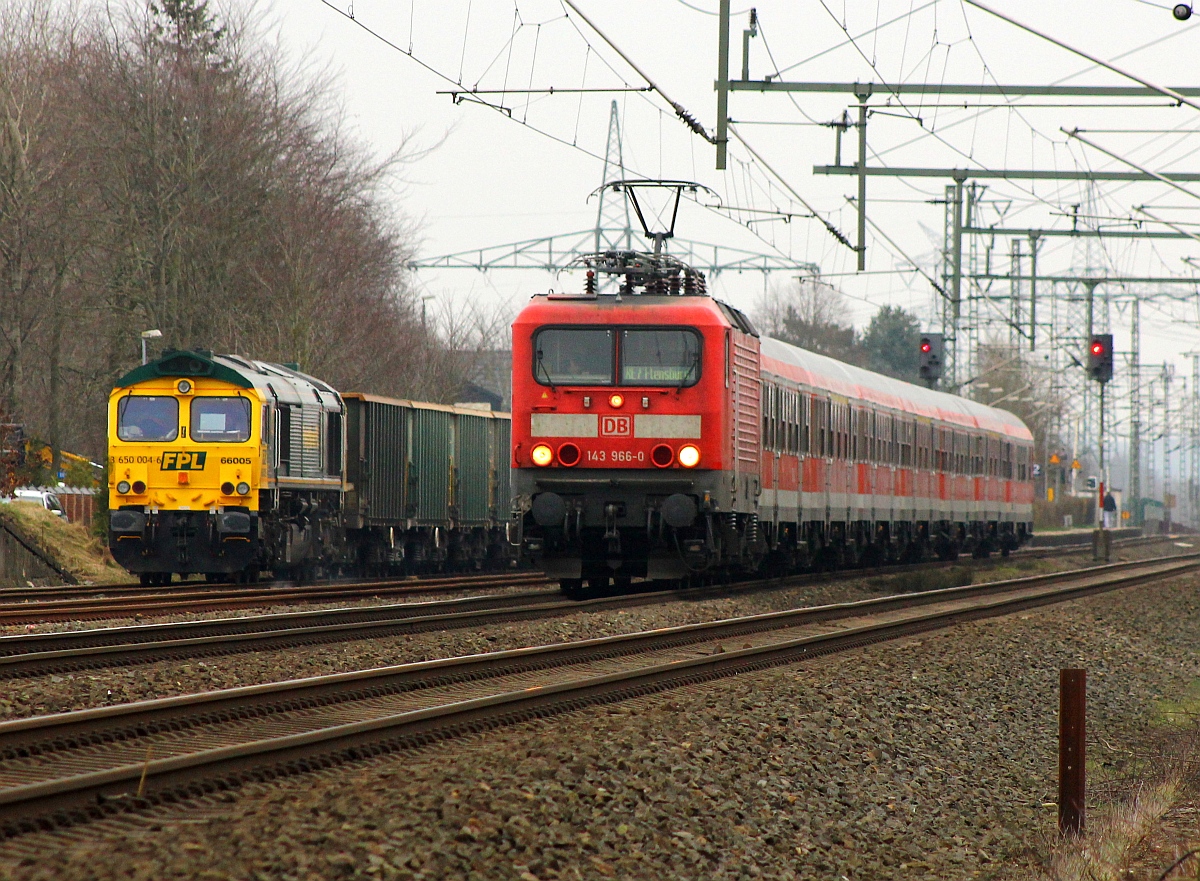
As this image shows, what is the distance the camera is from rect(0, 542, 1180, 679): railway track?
11.5 m

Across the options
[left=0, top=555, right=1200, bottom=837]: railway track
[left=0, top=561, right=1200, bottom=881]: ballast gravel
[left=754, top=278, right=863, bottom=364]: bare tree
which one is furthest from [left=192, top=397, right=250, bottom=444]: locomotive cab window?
[left=754, top=278, right=863, bottom=364]: bare tree

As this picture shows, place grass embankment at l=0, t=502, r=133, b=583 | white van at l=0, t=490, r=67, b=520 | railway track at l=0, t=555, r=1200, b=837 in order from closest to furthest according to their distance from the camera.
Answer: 1. railway track at l=0, t=555, r=1200, b=837
2. grass embankment at l=0, t=502, r=133, b=583
3. white van at l=0, t=490, r=67, b=520

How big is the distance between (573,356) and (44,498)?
612 inches

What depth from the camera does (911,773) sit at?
984cm

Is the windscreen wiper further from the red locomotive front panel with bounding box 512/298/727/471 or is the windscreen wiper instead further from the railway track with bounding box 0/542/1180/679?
the railway track with bounding box 0/542/1180/679

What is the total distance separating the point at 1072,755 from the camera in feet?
29.5

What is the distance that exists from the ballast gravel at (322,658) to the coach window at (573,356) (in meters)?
2.67

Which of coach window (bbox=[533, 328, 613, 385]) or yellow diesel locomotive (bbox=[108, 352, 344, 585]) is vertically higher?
coach window (bbox=[533, 328, 613, 385])

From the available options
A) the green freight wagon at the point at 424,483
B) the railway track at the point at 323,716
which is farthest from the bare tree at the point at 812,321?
the railway track at the point at 323,716

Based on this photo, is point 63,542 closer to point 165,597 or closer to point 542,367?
point 165,597

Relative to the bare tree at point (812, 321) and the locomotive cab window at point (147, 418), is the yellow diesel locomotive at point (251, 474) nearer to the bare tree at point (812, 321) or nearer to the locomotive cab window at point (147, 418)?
the locomotive cab window at point (147, 418)

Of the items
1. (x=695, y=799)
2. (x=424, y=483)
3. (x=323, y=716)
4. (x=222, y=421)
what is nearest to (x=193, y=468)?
(x=222, y=421)

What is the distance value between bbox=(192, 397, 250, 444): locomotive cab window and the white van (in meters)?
7.22

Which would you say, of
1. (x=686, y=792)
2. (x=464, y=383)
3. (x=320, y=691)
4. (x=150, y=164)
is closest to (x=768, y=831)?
(x=686, y=792)
